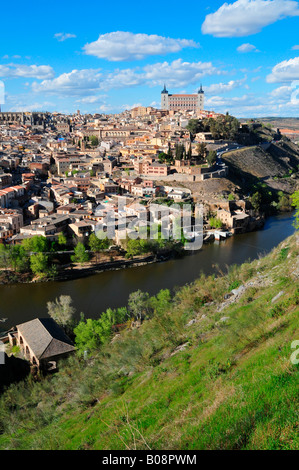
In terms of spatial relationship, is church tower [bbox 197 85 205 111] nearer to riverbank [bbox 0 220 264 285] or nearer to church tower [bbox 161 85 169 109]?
church tower [bbox 161 85 169 109]

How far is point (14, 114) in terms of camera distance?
5347cm

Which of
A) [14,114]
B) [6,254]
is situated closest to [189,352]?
[6,254]

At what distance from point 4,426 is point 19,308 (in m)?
6.28

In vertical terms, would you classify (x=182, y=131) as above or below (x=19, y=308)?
above

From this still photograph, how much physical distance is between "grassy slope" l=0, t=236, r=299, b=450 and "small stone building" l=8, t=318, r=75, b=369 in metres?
0.60

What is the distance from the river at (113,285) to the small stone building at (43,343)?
76.2 inches

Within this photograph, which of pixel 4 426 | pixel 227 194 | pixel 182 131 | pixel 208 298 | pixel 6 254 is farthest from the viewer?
pixel 182 131

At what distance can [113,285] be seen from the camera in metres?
13.3

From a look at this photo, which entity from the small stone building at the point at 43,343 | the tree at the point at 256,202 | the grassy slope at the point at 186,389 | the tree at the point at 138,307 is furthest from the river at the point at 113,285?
the tree at the point at 256,202

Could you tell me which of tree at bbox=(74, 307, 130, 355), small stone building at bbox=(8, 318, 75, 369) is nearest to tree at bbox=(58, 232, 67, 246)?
small stone building at bbox=(8, 318, 75, 369)

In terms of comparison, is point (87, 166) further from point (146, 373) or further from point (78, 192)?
point (146, 373)

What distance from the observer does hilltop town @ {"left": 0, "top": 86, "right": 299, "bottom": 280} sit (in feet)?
56.9

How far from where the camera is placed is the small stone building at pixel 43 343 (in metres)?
7.87

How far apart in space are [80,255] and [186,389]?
37.3 feet
